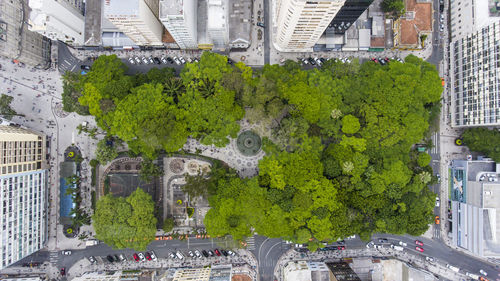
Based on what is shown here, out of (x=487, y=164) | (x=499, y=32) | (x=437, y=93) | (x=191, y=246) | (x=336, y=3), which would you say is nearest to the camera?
(x=336, y=3)

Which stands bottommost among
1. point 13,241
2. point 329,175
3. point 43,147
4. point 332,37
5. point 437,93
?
point 13,241

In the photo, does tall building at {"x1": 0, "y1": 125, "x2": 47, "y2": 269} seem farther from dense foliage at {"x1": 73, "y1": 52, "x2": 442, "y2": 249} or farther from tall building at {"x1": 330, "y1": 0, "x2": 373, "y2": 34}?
tall building at {"x1": 330, "y1": 0, "x2": 373, "y2": 34}

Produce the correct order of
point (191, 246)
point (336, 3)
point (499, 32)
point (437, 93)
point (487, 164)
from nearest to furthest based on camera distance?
point (336, 3), point (499, 32), point (437, 93), point (487, 164), point (191, 246)

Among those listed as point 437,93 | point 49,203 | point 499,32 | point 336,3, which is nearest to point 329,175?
point 437,93

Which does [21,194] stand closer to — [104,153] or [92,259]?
[104,153]

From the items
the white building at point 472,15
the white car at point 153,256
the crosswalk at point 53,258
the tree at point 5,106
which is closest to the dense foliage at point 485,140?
the white building at point 472,15

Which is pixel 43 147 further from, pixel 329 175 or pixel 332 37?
pixel 332 37
